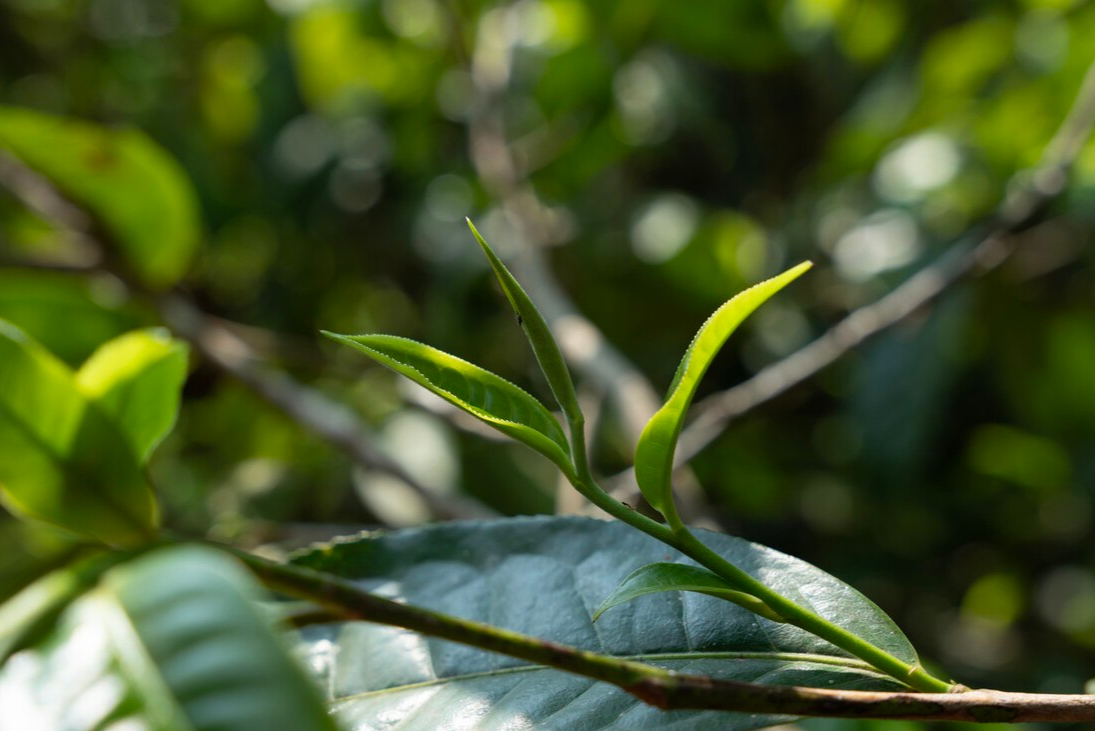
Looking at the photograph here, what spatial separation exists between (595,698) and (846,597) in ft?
0.33

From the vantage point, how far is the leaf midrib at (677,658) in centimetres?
38

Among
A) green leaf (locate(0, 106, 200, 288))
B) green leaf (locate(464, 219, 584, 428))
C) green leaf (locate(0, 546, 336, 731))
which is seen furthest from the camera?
green leaf (locate(0, 106, 200, 288))

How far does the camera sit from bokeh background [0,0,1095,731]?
1286mm

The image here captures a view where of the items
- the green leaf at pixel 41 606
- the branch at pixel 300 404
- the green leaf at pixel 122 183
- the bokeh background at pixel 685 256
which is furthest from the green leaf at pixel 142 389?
the green leaf at pixel 122 183

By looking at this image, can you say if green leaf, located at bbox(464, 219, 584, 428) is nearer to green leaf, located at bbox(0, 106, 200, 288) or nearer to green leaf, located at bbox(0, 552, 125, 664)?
green leaf, located at bbox(0, 552, 125, 664)

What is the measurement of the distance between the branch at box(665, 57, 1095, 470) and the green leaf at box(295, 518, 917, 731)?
1.59ft

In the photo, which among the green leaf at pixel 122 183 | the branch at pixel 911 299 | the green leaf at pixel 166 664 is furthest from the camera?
the green leaf at pixel 122 183

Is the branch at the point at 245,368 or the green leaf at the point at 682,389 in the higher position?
the green leaf at the point at 682,389

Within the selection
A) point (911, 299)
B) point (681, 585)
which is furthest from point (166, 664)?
point (911, 299)

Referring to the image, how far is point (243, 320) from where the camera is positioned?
6.42 ft

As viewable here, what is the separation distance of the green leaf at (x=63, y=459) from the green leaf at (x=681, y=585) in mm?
175

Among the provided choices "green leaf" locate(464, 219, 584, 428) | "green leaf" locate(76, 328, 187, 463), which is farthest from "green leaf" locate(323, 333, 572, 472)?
"green leaf" locate(76, 328, 187, 463)

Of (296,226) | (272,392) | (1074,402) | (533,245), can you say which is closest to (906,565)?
(1074,402)

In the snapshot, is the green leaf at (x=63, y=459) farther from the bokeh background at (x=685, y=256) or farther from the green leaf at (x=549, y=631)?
the bokeh background at (x=685, y=256)
